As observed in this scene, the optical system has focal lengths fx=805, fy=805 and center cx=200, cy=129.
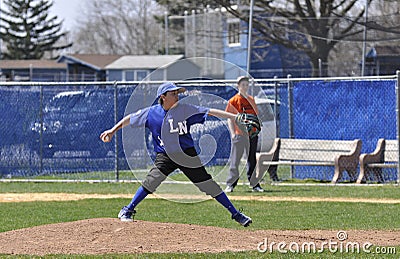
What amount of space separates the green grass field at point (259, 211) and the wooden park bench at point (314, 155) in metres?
0.99

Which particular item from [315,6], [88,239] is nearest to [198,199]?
[88,239]

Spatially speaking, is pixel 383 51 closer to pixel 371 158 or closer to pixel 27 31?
pixel 371 158

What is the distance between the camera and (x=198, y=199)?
12.6 meters

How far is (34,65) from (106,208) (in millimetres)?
50185

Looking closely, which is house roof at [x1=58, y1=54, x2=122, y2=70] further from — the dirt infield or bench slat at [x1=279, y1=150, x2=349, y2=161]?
the dirt infield

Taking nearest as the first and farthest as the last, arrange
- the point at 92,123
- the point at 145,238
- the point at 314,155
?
the point at 145,238, the point at 314,155, the point at 92,123

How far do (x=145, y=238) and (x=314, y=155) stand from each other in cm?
885

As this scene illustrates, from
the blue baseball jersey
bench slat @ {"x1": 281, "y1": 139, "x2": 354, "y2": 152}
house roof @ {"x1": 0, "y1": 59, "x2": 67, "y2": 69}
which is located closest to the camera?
the blue baseball jersey

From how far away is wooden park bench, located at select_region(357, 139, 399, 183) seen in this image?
15.8m

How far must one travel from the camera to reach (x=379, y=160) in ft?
52.9

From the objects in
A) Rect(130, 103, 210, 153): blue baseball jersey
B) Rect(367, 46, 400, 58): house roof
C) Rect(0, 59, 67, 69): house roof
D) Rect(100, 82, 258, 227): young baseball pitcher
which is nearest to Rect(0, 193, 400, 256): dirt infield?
Rect(100, 82, 258, 227): young baseball pitcher

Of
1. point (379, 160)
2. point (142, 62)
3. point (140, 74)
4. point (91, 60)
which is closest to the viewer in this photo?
point (379, 160)

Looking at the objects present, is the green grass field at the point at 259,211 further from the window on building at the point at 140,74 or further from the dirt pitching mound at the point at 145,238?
the window on building at the point at 140,74

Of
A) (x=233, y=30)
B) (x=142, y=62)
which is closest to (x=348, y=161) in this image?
(x=233, y=30)
